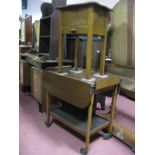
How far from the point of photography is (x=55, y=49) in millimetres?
2883

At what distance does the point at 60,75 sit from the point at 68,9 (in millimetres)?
658

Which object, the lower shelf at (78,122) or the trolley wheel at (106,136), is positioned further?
the trolley wheel at (106,136)

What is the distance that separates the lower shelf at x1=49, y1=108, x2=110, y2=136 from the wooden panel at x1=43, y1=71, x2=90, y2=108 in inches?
10.3

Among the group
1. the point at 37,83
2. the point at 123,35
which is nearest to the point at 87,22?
the point at 123,35

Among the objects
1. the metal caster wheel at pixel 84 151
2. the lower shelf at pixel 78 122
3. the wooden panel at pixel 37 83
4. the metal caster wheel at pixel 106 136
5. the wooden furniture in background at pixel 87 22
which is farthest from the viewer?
the wooden panel at pixel 37 83

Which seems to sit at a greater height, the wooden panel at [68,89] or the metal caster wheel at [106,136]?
the wooden panel at [68,89]

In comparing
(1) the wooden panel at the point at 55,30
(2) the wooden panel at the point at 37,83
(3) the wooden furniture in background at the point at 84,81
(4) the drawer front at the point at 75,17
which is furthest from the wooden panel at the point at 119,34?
(2) the wooden panel at the point at 37,83

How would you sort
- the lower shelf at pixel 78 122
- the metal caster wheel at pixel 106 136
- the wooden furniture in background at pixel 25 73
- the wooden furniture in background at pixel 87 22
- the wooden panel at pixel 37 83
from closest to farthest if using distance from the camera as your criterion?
the wooden furniture in background at pixel 87 22 → the lower shelf at pixel 78 122 → the metal caster wheel at pixel 106 136 → the wooden panel at pixel 37 83 → the wooden furniture in background at pixel 25 73

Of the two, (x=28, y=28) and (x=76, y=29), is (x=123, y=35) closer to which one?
(x=76, y=29)

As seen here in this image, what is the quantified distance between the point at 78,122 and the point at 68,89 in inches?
15.8

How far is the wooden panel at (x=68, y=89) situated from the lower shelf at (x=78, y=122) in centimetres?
26

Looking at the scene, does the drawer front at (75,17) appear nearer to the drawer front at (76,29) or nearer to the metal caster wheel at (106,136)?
the drawer front at (76,29)

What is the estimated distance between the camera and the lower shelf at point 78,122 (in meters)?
1.96
